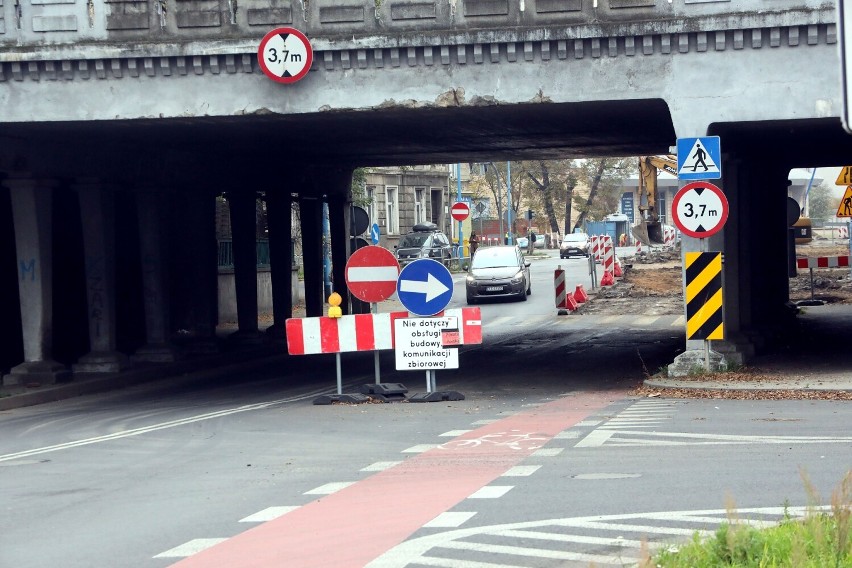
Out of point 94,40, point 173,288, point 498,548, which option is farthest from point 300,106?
point 498,548

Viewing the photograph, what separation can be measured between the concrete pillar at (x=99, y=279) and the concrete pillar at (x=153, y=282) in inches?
60.7

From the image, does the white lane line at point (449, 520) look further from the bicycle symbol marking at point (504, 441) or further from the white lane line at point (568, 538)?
the bicycle symbol marking at point (504, 441)

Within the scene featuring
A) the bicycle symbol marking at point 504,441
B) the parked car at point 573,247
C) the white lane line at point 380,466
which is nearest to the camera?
the white lane line at point 380,466

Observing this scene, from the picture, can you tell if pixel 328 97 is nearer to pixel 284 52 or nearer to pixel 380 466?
pixel 284 52

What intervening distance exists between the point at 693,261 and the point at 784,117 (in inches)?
91.1

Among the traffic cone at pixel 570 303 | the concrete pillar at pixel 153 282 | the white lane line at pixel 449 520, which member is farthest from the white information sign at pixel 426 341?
the traffic cone at pixel 570 303

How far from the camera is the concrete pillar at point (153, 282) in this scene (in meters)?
23.3

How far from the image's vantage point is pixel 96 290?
71.1ft

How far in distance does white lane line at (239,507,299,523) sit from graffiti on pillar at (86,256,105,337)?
13437mm

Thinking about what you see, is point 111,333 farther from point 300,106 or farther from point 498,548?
point 498,548

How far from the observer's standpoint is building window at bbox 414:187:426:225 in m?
71.0

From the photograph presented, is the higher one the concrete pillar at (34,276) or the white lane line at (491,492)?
the concrete pillar at (34,276)

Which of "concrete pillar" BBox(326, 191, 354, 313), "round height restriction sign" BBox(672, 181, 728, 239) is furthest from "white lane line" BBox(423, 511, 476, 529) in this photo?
"concrete pillar" BBox(326, 191, 354, 313)

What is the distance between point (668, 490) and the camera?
9023mm
